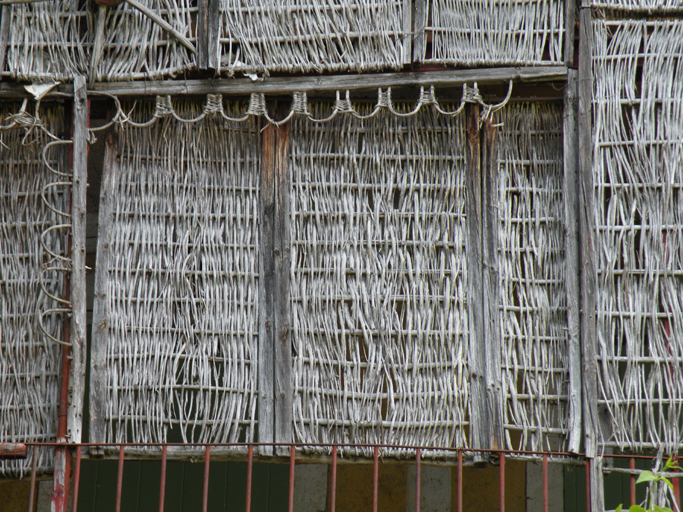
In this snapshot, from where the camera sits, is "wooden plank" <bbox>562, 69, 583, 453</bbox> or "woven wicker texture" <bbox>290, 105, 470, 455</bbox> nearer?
"wooden plank" <bbox>562, 69, 583, 453</bbox>

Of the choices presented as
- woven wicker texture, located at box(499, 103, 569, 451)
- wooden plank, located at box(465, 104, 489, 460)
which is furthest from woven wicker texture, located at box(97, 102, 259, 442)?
woven wicker texture, located at box(499, 103, 569, 451)

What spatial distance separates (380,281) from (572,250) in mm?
1026

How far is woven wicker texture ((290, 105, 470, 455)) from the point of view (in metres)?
3.58

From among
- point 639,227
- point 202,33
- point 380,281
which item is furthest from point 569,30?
point 202,33

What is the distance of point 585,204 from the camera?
11.6ft

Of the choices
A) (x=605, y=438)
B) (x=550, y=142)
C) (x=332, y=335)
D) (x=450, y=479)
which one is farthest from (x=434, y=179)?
(x=450, y=479)

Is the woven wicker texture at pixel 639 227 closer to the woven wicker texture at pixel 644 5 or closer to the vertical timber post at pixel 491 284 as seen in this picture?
the woven wicker texture at pixel 644 5

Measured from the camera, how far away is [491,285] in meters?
3.64

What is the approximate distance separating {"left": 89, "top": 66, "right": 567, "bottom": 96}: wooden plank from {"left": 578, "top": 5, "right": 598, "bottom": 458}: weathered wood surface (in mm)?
154

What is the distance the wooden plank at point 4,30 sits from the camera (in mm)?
3736

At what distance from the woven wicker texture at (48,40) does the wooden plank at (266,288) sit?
114 cm

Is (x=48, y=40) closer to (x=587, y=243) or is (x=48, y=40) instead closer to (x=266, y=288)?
(x=266, y=288)

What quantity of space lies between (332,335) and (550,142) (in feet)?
5.29

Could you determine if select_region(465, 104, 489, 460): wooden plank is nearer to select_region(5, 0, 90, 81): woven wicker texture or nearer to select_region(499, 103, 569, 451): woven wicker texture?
select_region(499, 103, 569, 451): woven wicker texture
